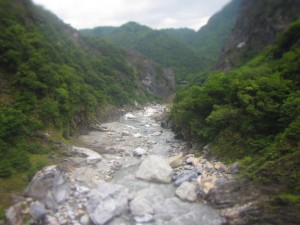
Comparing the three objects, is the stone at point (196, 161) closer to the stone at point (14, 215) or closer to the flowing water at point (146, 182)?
the flowing water at point (146, 182)

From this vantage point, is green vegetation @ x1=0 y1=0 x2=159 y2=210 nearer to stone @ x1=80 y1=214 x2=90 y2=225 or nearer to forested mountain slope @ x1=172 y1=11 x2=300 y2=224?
stone @ x1=80 y1=214 x2=90 y2=225

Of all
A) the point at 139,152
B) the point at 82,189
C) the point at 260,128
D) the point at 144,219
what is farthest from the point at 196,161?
the point at 82,189

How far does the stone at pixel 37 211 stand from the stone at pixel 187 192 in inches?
243

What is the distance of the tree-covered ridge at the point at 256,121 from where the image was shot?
13047 millimetres

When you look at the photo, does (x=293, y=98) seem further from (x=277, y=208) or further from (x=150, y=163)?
(x=150, y=163)

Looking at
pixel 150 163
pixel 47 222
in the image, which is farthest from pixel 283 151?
pixel 47 222

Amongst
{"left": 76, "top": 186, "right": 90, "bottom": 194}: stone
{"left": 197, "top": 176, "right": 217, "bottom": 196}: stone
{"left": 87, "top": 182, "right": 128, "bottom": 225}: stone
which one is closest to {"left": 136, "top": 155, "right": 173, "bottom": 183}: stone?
{"left": 197, "top": 176, "right": 217, "bottom": 196}: stone

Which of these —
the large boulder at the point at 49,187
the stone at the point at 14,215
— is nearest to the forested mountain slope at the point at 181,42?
the large boulder at the point at 49,187

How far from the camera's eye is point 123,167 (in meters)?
18.4

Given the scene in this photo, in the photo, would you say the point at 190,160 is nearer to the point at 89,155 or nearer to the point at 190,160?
the point at 190,160

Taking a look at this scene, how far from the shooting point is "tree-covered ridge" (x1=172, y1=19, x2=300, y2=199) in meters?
13.0

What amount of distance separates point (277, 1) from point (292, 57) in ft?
99.6

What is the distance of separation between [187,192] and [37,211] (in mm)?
6798

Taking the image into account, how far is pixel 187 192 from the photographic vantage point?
14.0 meters
